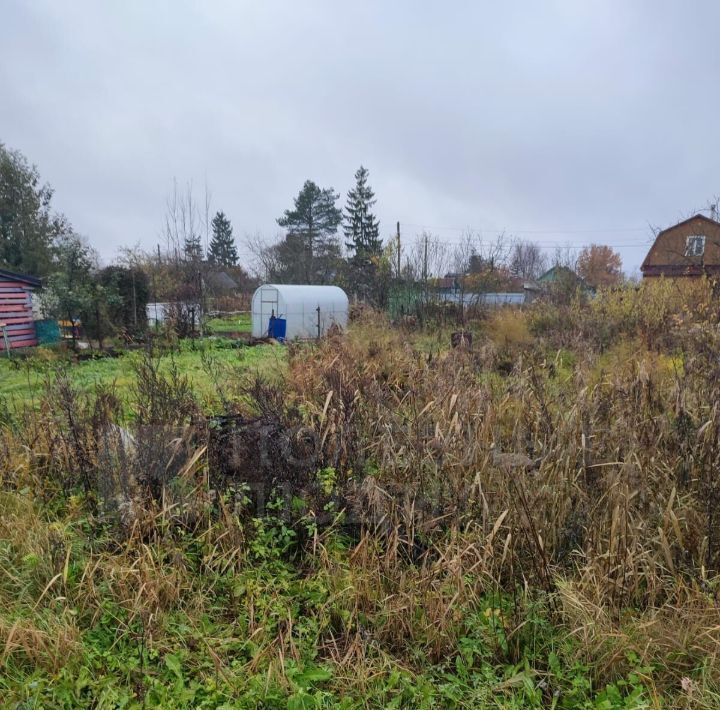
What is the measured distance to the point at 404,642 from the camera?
7.18 ft

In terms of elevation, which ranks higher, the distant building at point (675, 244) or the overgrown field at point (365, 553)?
the distant building at point (675, 244)

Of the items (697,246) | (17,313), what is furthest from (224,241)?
(697,246)

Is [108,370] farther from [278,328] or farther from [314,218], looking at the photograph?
[314,218]

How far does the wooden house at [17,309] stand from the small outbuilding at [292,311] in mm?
6829

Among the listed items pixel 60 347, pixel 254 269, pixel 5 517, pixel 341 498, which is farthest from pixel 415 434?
pixel 254 269

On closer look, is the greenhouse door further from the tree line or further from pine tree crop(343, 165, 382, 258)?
pine tree crop(343, 165, 382, 258)

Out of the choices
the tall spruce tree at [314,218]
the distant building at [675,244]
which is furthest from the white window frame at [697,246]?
the tall spruce tree at [314,218]

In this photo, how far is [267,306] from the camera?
13.6m

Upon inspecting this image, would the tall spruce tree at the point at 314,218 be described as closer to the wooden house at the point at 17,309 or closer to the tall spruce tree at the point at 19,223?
the tall spruce tree at the point at 19,223

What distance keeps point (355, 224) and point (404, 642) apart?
44.1m

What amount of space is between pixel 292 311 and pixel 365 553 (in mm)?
11166

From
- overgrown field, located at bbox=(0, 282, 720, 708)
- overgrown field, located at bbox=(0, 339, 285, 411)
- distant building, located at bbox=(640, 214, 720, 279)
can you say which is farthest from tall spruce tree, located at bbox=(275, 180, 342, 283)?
overgrown field, located at bbox=(0, 282, 720, 708)

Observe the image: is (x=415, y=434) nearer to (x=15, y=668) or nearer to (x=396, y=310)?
(x=15, y=668)

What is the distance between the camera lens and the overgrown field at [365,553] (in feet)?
6.45
